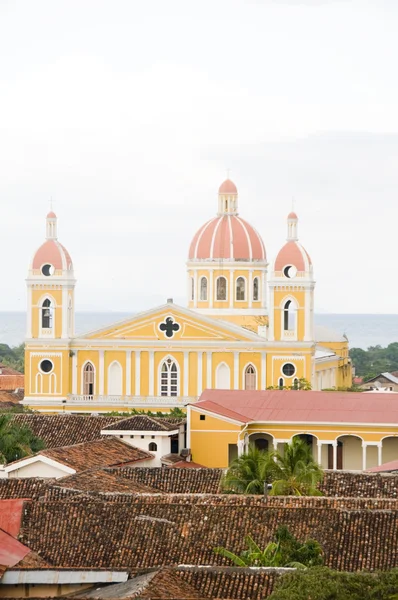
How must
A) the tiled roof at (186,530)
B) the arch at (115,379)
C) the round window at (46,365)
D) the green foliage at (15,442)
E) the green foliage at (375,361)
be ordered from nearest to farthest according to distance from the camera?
1. the tiled roof at (186,530)
2. the green foliage at (15,442)
3. the arch at (115,379)
4. the round window at (46,365)
5. the green foliage at (375,361)

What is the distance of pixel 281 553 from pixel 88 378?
4552 cm

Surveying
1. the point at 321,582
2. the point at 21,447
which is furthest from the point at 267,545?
the point at 21,447

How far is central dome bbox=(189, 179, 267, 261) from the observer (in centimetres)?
8350

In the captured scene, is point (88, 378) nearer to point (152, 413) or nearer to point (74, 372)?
point (74, 372)

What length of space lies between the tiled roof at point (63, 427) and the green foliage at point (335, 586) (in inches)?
1026

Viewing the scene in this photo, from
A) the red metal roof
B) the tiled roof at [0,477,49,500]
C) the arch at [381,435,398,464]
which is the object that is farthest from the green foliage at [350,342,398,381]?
the tiled roof at [0,477,49,500]

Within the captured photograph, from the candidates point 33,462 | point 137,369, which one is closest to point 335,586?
point 33,462

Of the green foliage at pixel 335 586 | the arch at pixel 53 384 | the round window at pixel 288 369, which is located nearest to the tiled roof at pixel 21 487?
the green foliage at pixel 335 586

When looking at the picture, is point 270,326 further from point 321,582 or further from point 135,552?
point 321,582

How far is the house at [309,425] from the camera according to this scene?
199ft

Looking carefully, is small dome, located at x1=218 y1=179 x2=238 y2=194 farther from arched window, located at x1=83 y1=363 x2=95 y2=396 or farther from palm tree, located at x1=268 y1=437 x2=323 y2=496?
palm tree, located at x1=268 y1=437 x2=323 y2=496

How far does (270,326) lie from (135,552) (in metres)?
42.8

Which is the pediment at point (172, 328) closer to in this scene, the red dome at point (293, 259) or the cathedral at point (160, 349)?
the cathedral at point (160, 349)

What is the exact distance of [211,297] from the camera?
8362 cm
